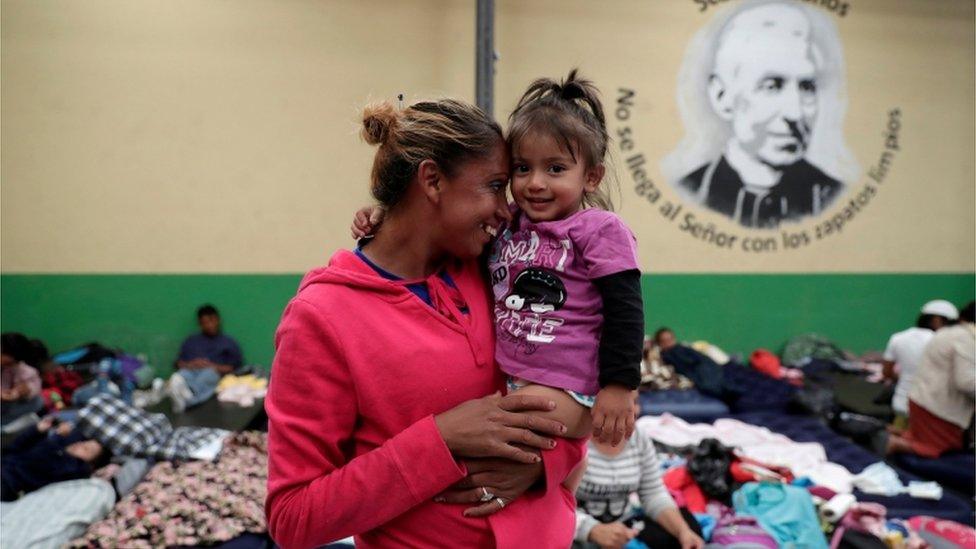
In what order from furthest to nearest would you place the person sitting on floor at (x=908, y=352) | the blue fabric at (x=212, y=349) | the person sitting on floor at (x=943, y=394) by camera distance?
the blue fabric at (x=212, y=349)
the person sitting on floor at (x=908, y=352)
the person sitting on floor at (x=943, y=394)

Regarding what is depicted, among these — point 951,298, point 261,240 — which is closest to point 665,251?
point 951,298

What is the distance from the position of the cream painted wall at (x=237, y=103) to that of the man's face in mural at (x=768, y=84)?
1.22ft

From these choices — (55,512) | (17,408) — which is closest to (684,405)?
(55,512)

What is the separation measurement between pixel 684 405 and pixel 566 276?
160 inches

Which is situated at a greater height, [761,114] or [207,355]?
[761,114]

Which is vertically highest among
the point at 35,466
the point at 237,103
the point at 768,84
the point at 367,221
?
the point at 768,84

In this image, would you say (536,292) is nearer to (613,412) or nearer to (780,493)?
(613,412)

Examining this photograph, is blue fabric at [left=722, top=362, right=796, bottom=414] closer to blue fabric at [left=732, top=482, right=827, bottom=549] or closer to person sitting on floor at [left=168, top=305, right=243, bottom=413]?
blue fabric at [left=732, top=482, right=827, bottom=549]

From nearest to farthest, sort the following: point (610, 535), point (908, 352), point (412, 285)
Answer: point (412, 285)
point (610, 535)
point (908, 352)

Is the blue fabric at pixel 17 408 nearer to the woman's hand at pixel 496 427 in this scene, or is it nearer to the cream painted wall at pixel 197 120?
the cream painted wall at pixel 197 120

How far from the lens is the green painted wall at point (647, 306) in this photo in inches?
217

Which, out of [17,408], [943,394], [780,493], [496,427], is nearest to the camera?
[496,427]

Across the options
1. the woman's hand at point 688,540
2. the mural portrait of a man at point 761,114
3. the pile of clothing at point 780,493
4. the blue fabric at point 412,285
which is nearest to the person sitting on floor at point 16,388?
the pile of clothing at point 780,493

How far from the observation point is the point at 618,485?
2.76 meters
